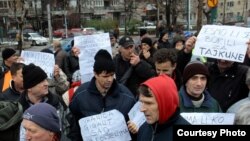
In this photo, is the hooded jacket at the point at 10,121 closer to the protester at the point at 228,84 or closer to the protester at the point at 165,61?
the protester at the point at 165,61

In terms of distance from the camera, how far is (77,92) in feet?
12.6

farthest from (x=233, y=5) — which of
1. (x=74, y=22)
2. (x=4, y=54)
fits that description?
(x=4, y=54)

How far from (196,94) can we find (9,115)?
1.91 metres

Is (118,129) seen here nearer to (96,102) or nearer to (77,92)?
(96,102)

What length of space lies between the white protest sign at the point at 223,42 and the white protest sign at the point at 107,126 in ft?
4.93

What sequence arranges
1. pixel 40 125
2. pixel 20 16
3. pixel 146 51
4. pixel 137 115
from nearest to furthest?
pixel 40 125
pixel 137 115
pixel 146 51
pixel 20 16

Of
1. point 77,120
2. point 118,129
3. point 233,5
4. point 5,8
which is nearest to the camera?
point 118,129

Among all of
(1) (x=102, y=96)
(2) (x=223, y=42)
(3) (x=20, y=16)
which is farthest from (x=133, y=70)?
(3) (x=20, y=16)

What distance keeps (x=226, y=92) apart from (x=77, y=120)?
1.65 meters

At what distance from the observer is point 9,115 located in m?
2.20

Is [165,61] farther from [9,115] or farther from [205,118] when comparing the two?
[9,115]

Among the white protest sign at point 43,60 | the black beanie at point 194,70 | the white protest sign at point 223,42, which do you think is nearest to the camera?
the black beanie at point 194,70

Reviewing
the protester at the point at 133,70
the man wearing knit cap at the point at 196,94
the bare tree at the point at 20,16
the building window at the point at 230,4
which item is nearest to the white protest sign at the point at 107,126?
the man wearing knit cap at the point at 196,94

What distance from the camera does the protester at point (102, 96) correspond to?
3.67m
